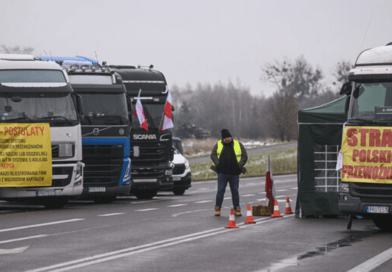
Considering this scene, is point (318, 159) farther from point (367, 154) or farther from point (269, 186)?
point (367, 154)

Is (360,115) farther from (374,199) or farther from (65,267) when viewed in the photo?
(65,267)

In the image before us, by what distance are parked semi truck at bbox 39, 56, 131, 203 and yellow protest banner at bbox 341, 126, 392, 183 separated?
348 inches

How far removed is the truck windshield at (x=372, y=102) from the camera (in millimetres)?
13672

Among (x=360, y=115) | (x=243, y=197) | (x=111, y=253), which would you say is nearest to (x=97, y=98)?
(x=243, y=197)

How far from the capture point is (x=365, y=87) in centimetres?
1395

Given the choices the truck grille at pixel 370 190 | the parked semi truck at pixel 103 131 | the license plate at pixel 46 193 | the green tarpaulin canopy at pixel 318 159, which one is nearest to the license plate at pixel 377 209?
the truck grille at pixel 370 190

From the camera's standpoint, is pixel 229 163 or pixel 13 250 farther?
pixel 229 163

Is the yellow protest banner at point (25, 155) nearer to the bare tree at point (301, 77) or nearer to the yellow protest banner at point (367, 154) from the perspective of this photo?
the yellow protest banner at point (367, 154)

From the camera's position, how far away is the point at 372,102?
13.8m

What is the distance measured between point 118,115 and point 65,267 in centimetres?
1193

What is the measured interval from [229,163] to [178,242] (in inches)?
208

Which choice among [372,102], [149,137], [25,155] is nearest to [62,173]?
[25,155]

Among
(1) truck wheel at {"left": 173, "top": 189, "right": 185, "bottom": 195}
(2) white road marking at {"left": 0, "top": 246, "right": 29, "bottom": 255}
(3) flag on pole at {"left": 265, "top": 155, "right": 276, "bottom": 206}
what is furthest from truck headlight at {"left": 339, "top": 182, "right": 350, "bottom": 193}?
(1) truck wheel at {"left": 173, "top": 189, "right": 185, "bottom": 195}

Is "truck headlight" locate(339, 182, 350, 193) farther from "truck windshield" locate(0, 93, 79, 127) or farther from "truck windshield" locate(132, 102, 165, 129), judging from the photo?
"truck windshield" locate(132, 102, 165, 129)
